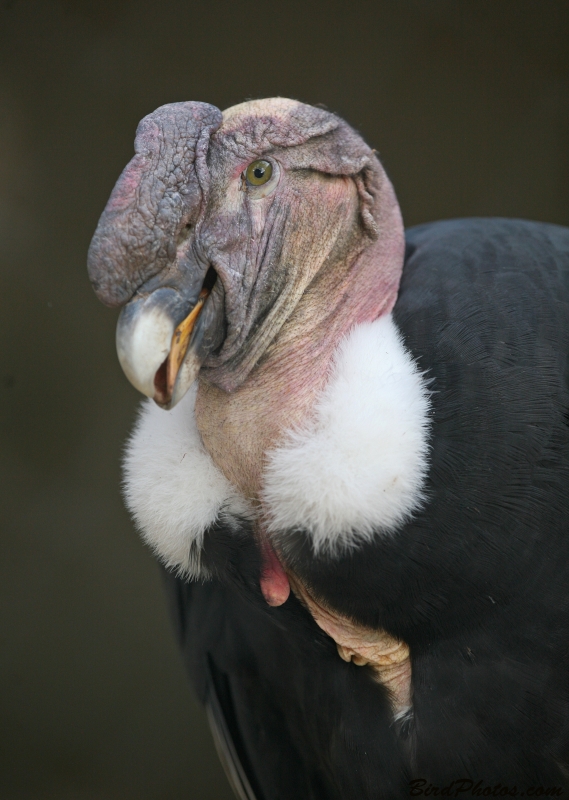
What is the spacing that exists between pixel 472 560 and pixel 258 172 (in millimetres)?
901

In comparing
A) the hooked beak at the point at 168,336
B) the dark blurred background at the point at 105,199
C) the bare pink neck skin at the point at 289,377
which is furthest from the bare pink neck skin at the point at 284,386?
the dark blurred background at the point at 105,199

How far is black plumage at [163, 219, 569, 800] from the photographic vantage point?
1.62 metres

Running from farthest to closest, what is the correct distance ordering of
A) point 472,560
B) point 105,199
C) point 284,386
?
point 105,199, point 284,386, point 472,560

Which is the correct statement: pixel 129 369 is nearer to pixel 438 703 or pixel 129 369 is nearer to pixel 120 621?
pixel 438 703

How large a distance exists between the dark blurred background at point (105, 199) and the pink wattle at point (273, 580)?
2454 millimetres

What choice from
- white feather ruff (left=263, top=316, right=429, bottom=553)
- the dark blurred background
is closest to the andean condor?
white feather ruff (left=263, top=316, right=429, bottom=553)

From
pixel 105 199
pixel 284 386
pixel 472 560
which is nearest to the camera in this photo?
pixel 472 560

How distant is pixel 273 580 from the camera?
1781 mm

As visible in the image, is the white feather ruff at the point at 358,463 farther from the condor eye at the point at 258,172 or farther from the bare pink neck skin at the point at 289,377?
the condor eye at the point at 258,172

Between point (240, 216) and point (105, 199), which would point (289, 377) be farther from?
point (105, 199)

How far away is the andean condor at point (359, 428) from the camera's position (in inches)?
62.0

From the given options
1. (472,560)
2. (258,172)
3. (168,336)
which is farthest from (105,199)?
(472,560)

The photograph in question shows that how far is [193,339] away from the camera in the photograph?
158 cm

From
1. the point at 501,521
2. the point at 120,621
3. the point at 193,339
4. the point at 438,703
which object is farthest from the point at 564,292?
the point at 120,621
